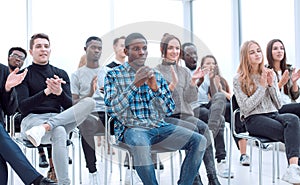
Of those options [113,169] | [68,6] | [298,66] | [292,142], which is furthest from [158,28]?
[68,6]

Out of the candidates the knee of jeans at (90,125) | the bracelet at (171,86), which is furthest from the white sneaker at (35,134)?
the bracelet at (171,86)

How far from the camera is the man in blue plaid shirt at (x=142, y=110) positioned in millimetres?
2357

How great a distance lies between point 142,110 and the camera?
2436 millimetres

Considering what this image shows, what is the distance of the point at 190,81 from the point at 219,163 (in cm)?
82

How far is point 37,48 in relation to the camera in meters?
2.84

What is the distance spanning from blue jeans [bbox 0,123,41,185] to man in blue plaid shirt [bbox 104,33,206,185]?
0.54 metres

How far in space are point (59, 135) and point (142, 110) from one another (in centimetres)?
53

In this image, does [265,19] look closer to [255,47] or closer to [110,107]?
[255,47]

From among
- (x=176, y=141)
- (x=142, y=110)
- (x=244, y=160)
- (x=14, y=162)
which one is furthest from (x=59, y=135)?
(x=244, y=160)

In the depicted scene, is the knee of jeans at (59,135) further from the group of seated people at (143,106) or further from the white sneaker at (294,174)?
the white sneaker at (294,174)

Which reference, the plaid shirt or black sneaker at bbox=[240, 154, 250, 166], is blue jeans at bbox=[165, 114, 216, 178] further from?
black sneaker at bbox=[240, 154, 250, 166]

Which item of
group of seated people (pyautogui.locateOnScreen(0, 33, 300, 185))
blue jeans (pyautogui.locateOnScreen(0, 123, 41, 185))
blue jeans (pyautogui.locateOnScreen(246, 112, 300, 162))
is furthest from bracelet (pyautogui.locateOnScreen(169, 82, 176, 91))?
blue jeans (pyautogui.locateOnScreen(0, 123, 41, 185))

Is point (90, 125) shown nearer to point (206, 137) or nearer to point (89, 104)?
point (89, 104)

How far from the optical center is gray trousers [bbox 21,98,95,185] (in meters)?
2.47
